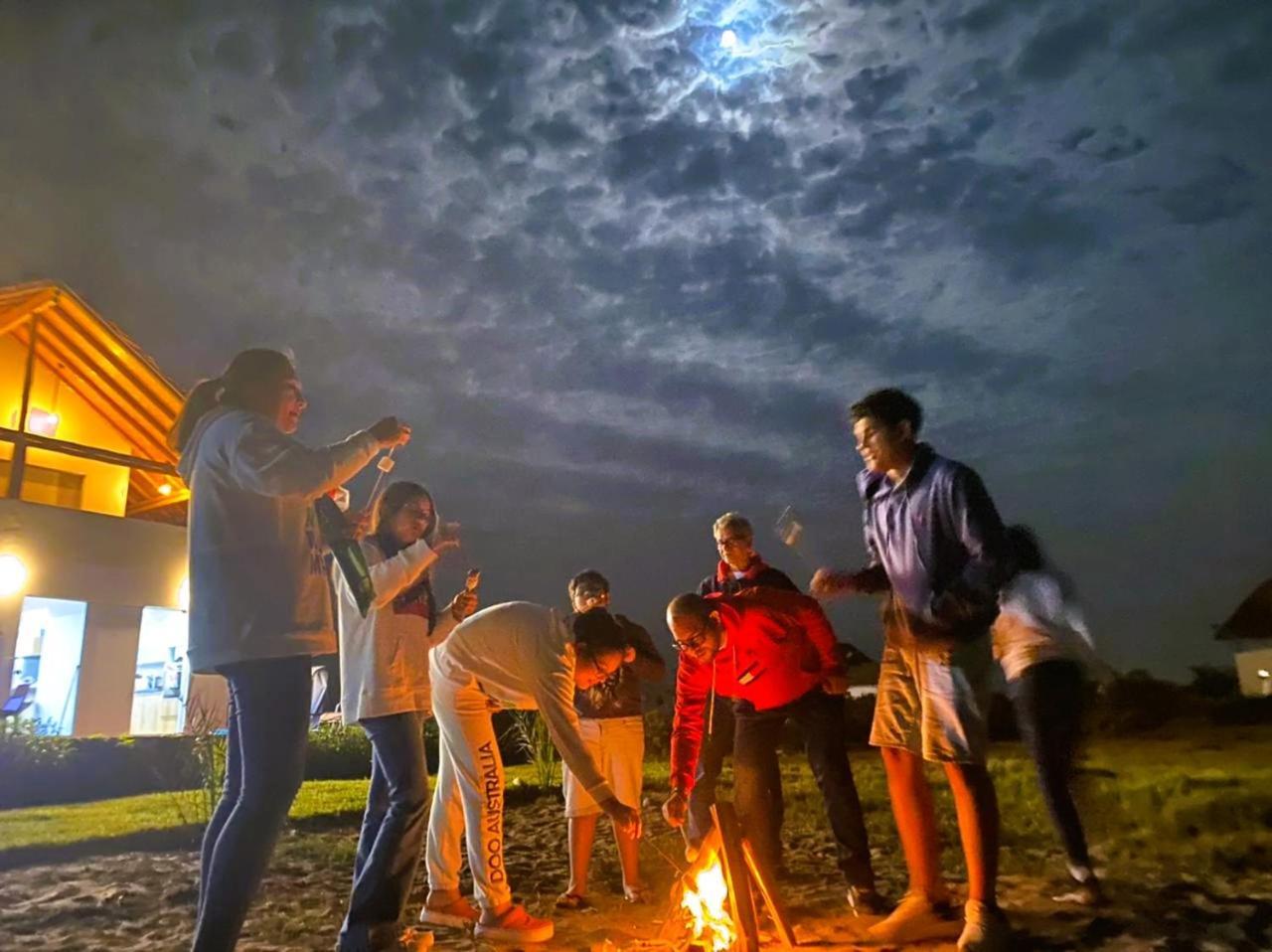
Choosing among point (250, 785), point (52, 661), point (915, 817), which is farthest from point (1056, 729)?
point (52, 661)

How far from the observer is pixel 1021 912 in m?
3.75

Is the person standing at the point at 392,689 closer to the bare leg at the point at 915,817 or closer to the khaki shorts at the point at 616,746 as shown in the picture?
the khaki shorts at the point at 616,746

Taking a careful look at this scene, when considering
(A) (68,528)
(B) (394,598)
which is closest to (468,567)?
(B) (394,598)

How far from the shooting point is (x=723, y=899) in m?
3.32

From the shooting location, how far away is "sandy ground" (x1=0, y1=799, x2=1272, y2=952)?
3422 mm

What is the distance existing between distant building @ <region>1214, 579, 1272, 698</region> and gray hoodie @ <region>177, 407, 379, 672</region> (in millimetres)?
10143

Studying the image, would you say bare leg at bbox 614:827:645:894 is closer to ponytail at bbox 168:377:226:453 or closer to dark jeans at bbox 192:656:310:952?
dark jeans at bbox 192:656:310:952

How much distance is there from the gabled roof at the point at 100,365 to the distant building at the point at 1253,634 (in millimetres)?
12823

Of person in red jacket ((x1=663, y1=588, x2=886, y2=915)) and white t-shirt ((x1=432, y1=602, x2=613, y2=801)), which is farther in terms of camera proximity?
person in red jacket ((x1=663, y1=588, x2=886, y2=915))

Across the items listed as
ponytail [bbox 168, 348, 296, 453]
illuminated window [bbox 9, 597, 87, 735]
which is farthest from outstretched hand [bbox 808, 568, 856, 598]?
illuminated window [bbox 9, 597, 87, 735]

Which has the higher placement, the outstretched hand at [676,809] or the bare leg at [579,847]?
the outstretched hand at [676,809]

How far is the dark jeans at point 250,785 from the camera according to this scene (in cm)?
246

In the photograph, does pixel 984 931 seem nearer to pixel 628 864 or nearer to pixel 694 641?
pixel 694 641

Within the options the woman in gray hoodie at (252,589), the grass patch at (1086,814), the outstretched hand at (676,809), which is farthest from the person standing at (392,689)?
the grass patch at (1086,814)
